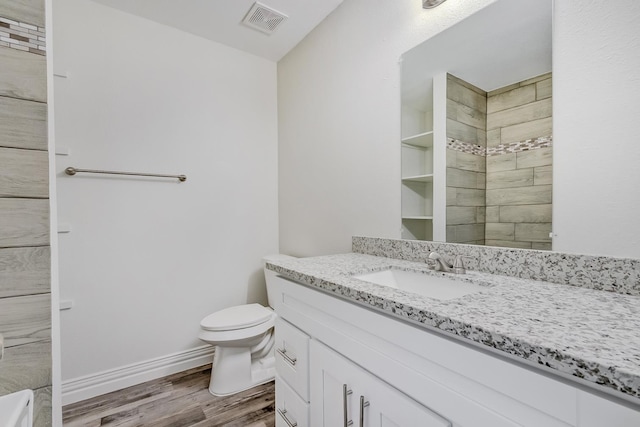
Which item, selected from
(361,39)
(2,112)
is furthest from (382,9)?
(2,112)

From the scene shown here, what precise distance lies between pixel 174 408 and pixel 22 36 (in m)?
1.84

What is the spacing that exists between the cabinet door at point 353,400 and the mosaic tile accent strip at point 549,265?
62cm

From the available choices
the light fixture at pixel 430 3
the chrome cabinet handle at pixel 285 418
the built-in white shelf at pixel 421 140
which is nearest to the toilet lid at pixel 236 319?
the chrome cabinet handle at pixel 285 418

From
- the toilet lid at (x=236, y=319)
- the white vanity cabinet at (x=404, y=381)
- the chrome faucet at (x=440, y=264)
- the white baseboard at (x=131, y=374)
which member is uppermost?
the chrome faucet at (x=440, y=264)

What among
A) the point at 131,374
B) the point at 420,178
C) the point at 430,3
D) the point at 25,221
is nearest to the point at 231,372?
the point at 131,374

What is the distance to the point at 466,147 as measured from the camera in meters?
1.19

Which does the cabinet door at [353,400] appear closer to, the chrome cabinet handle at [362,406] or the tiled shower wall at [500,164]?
the chrome cabinet handle at [362,406]

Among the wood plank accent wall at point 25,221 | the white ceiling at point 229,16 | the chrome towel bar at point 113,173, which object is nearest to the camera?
the wood plank accent wall at point 25,221

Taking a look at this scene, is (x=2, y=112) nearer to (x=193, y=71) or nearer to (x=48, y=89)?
(x=48, y=89)

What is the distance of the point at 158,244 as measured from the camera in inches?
76.5

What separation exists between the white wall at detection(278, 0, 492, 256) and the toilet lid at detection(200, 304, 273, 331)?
0.55m

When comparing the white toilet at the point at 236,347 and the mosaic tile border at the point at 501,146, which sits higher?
the mosaic tile border at the point at 501,146

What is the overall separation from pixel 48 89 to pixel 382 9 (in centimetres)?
153

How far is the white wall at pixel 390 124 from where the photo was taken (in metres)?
0.82
